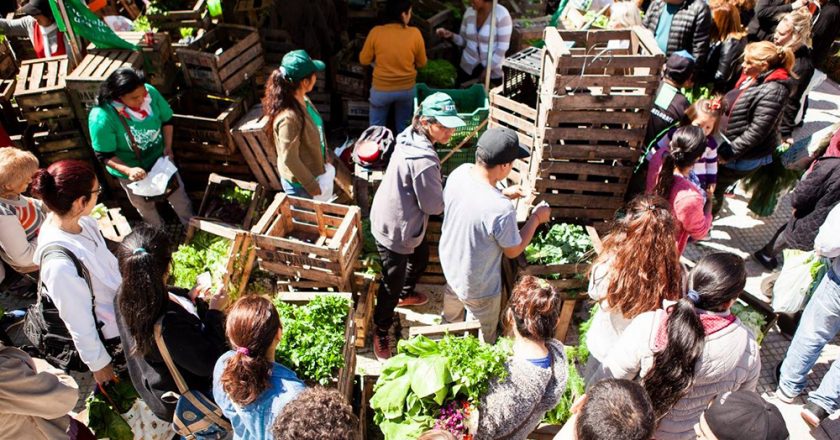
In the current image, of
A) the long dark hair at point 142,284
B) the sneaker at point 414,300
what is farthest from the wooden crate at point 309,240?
the long dark hair at point 142,284

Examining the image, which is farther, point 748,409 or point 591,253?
point 591,253

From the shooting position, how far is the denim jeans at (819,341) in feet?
13.5

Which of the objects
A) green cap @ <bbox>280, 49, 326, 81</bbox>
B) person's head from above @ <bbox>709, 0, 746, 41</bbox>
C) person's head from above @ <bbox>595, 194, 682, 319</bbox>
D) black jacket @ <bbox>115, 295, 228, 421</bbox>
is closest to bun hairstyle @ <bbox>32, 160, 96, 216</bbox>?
black jacket @ <bbox>115, 295, 228, 421</bbox>

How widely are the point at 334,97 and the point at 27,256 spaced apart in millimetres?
4266

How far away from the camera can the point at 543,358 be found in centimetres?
294

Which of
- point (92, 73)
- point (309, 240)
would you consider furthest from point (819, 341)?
point (92, 73)

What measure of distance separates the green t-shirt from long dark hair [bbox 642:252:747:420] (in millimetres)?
4507

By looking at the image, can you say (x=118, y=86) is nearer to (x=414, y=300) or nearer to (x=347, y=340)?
(x=347, y=340)

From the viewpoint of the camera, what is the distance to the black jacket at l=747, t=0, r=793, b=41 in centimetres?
732

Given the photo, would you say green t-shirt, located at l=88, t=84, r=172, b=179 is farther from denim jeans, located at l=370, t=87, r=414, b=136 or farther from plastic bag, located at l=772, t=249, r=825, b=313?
plastic bag, located at l=772, t=249, r=825, b=313

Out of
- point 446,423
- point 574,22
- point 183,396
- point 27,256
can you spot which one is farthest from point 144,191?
point 574,22

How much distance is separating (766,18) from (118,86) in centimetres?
781

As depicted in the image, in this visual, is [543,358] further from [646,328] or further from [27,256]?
[27,256]

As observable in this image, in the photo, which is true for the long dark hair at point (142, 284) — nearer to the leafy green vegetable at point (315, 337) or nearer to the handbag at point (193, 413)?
the handbag at point (193, 413)
